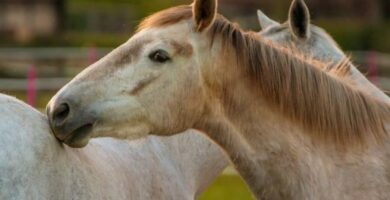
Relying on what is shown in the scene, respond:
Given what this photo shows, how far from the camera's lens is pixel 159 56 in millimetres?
4703

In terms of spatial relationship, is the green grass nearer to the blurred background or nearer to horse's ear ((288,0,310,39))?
horse's ear ((288,0,310,39))

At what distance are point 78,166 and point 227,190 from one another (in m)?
7.73

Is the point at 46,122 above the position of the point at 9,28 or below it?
above

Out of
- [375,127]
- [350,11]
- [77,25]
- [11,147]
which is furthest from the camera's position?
[350,11]

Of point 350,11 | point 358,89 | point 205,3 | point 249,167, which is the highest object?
point 205,3

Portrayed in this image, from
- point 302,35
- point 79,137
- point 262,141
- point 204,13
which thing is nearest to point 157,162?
point 262,141

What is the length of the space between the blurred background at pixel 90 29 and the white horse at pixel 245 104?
12.2m

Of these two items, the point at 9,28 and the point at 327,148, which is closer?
the point at 327,148

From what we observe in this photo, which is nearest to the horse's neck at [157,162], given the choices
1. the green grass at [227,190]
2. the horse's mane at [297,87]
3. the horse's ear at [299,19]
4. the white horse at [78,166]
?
the white horse at [78,166]

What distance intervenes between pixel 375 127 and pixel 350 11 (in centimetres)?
3505

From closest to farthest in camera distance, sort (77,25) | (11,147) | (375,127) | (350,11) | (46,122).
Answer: (11,147)
(46,122)
(375,127)
(77,25)
(350,11)

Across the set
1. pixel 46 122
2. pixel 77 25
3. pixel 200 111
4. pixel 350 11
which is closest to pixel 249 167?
pixel 200 111

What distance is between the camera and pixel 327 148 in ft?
16.0

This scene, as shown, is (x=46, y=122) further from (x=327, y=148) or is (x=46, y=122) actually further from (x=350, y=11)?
(x=350, y=11)
